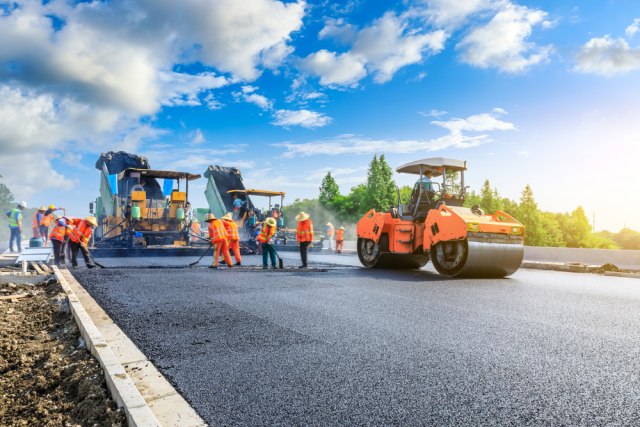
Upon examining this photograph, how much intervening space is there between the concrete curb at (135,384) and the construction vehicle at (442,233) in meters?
6.42

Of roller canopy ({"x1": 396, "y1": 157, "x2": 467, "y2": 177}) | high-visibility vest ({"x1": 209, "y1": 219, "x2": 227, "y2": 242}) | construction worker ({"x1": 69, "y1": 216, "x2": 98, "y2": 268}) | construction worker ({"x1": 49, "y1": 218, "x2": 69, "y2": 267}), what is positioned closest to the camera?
roller canopy ({"x1": 396, "y1": 157, "x2": 467, "y2": 177})

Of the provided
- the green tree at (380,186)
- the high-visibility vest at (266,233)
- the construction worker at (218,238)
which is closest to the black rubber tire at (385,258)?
the high-visibility vest at (266,233)

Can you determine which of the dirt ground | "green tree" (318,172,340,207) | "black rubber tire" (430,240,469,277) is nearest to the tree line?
"green tree" (318,172,340,207)

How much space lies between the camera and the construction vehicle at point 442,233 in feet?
29.2

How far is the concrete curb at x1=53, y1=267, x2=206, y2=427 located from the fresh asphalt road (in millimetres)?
111

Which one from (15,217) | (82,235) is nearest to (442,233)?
(82,235)

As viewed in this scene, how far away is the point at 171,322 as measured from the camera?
187 inches

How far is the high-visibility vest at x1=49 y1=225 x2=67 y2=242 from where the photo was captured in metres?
11.0

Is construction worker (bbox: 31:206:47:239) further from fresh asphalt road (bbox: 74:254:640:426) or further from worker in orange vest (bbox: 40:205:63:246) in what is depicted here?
fresh asphalt road (bbox: 74:254:640:426)

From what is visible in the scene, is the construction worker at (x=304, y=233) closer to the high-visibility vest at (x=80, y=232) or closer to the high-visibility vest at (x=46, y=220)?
the high-visibility vest at (x=80, y=232)

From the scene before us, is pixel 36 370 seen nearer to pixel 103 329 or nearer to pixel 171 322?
pixel 103 329

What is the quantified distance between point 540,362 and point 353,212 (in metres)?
58.0

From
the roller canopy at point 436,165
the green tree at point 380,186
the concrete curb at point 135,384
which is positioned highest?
the green tree at point 380,186

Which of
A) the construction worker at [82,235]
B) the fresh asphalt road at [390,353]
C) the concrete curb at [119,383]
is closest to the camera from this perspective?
the concrete curb at [119,383]
